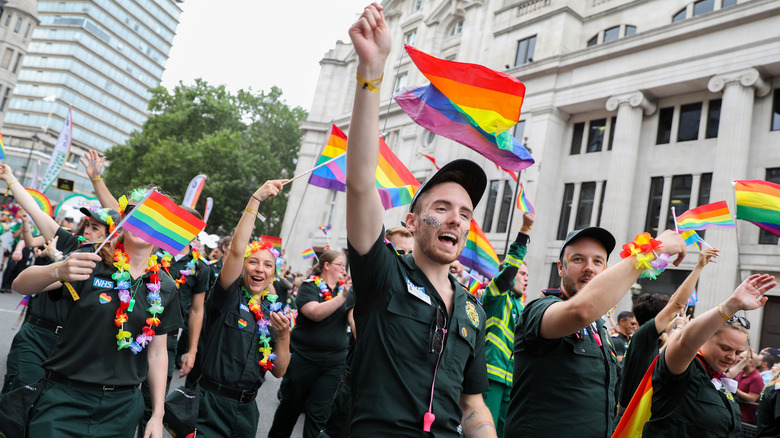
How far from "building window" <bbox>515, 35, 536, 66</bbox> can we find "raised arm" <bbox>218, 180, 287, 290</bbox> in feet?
80.7

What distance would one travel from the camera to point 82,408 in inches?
126

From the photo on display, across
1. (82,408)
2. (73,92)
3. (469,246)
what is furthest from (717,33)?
(73,92)

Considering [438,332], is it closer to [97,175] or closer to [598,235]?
[598,235]

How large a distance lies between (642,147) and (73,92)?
84.9m

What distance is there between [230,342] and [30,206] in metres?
1.80

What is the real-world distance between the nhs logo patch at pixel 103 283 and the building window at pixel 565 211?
22766 millimetres

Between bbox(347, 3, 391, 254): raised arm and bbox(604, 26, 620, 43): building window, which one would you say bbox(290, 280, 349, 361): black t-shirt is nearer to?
bbox(347, 3, 391, 254): raised arm

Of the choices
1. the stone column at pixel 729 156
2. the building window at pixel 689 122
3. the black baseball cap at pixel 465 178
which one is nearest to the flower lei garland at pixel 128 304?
the black baseball cap at pixel 465 178

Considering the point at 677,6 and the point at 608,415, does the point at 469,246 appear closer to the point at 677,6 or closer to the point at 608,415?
the point at 608,415

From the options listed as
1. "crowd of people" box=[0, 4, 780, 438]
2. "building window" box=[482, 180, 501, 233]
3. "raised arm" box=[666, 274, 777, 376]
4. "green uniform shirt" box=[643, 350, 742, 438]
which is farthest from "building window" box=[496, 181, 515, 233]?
"raised arm" box=[666, 274, 777, 376]

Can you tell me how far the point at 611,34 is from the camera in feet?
82.0

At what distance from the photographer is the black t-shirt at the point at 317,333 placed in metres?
5.86

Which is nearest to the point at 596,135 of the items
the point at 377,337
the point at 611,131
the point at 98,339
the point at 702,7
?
the point at 611,131

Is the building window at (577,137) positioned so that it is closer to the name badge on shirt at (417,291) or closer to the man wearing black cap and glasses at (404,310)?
the man wearing black cap and glasses at (404,310)
